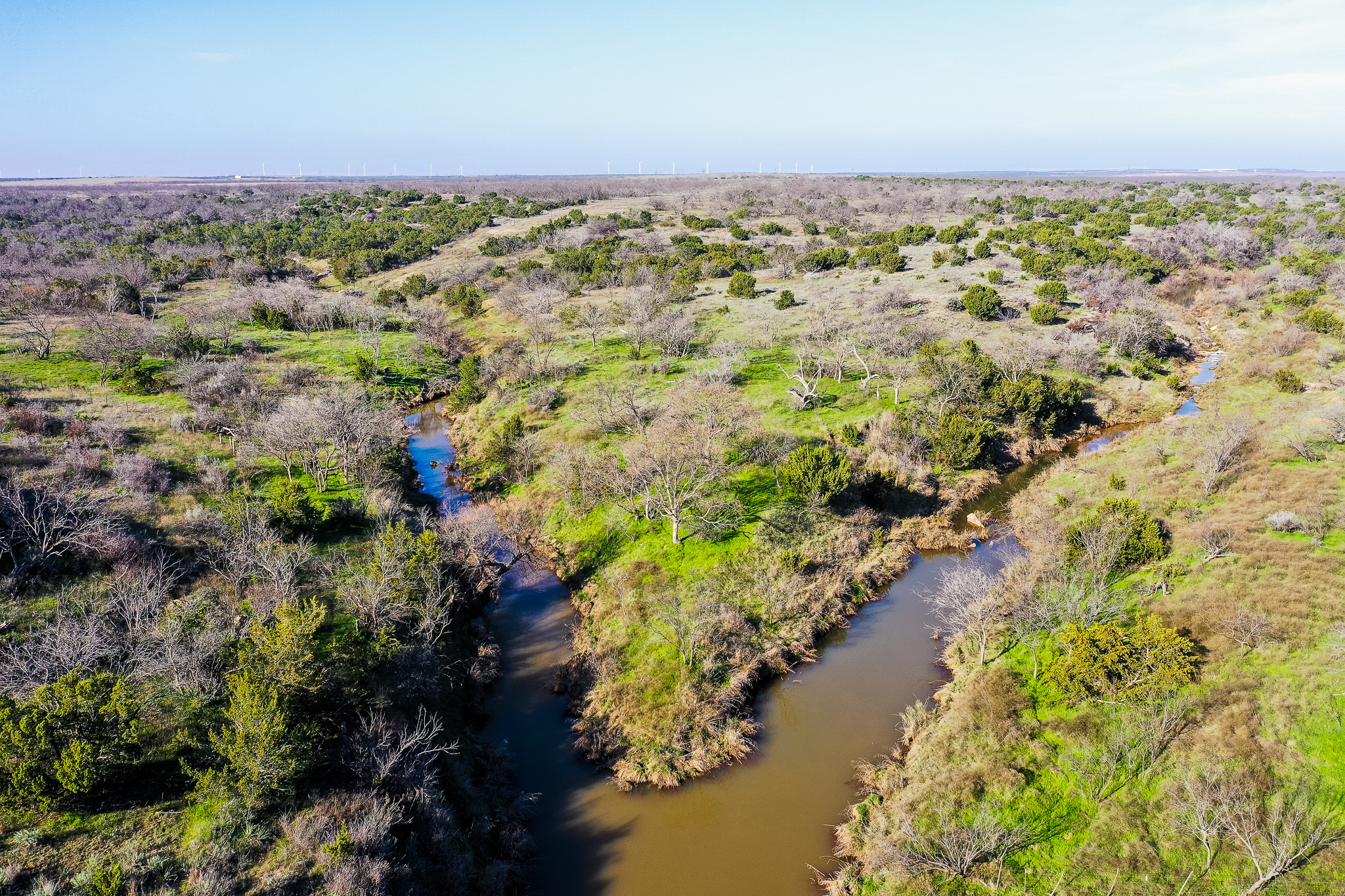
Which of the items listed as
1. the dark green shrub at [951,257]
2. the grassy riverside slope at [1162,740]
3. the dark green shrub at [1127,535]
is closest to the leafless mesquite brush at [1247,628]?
the grassy riverside slope at [1162,740]

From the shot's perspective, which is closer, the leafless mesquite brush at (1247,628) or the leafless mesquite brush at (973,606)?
the leafless mesquite brush at (1247,628)

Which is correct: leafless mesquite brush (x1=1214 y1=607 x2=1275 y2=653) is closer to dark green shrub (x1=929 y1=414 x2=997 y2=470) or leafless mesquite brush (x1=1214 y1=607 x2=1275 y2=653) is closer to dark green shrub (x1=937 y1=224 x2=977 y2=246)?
dark green shrub (x1=929 y1=414 x2=997 y2=470)

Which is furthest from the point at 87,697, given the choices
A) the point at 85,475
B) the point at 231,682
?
the point at 85,475

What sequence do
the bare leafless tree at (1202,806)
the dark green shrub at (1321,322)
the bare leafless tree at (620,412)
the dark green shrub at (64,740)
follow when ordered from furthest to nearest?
the dark green shrub at (1321,322), the bare leafless tree at (620,412), the bare leafless tree at (1202,806), the dark green shrub at (64,740)

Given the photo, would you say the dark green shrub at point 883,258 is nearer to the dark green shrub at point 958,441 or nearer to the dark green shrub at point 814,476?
the dark green shrub at point 958,441

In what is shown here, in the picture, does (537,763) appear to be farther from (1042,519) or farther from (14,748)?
Answer: (1042,519)

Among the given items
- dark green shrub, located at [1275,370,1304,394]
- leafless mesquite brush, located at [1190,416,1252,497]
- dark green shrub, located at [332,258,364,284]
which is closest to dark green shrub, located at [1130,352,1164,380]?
dark green shrub, located at [1275,370,1304,394]

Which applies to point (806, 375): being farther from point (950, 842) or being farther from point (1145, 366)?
point (950, 842)
